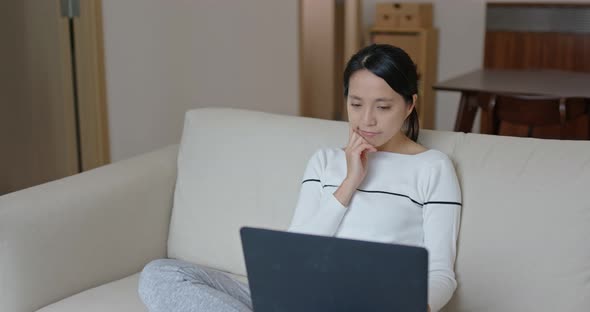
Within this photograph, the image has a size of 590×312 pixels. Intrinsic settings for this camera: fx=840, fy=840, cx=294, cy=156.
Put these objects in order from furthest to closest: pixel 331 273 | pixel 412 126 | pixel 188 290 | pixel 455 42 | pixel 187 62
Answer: pixel 455 42 → pixel 187 62 → pixel 412 126 → pixel 188 290 → pixel 331 273

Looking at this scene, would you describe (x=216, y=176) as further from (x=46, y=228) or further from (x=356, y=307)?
(x=356, y=307)

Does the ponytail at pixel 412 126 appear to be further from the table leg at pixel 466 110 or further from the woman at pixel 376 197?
the table leg at pixel 466 110

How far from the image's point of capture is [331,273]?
146 centimetres

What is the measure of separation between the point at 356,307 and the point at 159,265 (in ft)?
2.07

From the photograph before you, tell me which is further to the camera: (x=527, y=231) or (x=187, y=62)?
(x=187, y=62)

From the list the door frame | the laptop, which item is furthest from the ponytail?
the door frame

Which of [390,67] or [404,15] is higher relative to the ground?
[390,67]

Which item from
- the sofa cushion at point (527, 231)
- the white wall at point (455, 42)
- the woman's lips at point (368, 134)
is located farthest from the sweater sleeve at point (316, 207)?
the white wall at point (455, 42)

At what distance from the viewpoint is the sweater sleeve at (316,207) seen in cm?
191

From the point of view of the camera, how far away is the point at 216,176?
7.73ft

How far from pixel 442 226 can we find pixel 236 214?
0.67 meters

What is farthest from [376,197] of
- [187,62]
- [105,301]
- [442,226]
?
[187,62]

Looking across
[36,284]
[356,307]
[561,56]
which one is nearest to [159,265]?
[36,284]

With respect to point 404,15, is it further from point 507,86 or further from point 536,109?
point 536,109
